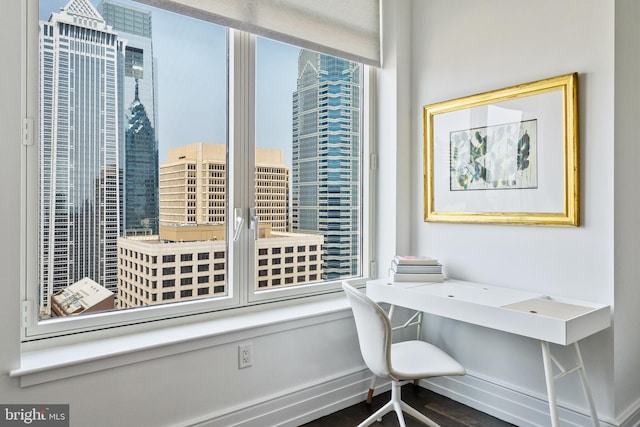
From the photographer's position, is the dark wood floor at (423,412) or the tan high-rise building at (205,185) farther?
the dark wood floor at (423,412)

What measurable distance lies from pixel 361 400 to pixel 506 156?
1.66 m

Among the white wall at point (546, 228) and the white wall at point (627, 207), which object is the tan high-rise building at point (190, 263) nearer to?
the white wall at point (546, 228)

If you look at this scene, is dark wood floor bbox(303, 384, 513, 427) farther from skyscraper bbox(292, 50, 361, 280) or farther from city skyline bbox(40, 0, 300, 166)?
city skyline bbox(40, 0, 300, 166)

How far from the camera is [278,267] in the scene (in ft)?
7.91

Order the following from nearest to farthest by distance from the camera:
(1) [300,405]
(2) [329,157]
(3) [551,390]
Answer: (3) [551,390] < (1) [300,405] < (2) [329,157]

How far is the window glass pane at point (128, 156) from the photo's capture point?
1720mm

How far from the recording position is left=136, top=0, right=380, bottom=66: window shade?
199 centimetres

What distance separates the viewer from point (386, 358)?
72.2 inches

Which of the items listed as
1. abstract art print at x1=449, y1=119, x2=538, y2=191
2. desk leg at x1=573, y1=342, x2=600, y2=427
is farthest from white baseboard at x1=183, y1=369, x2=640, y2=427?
abstract art print at x1=449, y1=119, x2=538, y2=191

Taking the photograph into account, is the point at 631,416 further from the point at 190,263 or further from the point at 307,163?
the point at 190,263

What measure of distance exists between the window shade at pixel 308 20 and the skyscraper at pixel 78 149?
32 cm

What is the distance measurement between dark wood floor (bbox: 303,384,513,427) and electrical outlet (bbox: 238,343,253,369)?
52 cm

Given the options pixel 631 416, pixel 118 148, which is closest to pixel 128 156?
pixel 118 148

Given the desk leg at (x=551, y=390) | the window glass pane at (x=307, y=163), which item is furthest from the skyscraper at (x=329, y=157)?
the desk leg at (x=551, y=390)
